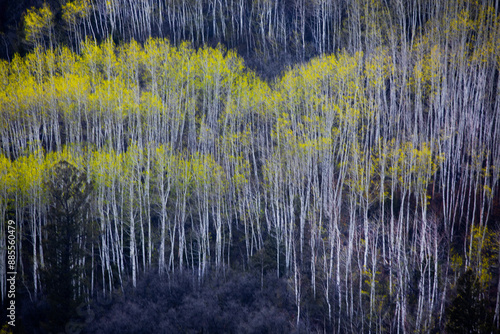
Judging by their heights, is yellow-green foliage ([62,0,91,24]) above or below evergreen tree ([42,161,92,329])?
above

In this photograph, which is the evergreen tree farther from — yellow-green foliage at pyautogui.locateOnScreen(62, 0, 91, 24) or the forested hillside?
yellow-green foliage at pyautogui.locateOnScreen(62, 0, 91, 24)

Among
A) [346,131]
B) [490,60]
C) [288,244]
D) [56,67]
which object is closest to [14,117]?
[56,67]

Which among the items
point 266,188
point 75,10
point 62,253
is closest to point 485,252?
point 266,188

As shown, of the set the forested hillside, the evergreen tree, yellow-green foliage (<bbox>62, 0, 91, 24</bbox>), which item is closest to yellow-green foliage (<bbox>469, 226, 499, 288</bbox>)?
the forested hillside

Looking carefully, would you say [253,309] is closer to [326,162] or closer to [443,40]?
[326,162]

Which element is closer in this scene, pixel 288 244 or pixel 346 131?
pixel 288 244

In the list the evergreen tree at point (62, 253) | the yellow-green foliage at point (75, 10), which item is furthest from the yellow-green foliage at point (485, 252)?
the yellow-green foliage at point (75, 10)

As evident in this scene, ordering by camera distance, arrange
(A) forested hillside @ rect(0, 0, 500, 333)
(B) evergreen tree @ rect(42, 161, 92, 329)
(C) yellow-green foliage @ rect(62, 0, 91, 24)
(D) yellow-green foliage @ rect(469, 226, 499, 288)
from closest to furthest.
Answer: (D) yellow-green foliage @ rect(469, 226, 499, 288)
(B) evergreen tree @ rect(42, 161, 92, 329)
(A) forested hillside @ rect(0, 0, 500, 333)
(C) yellow-green foliage @ rect(62, 0, 91, 24)

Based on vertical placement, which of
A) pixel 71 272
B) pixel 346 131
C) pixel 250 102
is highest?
pixel 250 102

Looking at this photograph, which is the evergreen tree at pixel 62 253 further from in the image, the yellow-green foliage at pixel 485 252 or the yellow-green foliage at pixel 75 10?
the yellow-green foliage at pixel 75 10
